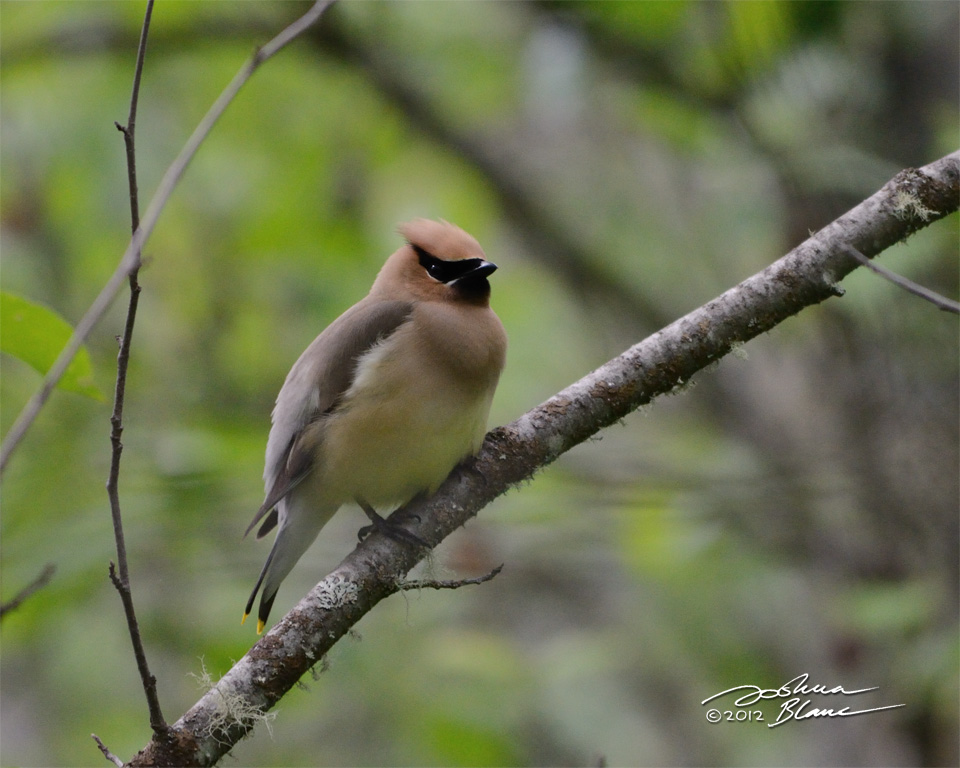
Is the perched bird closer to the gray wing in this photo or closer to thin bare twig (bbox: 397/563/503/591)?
the gray wing

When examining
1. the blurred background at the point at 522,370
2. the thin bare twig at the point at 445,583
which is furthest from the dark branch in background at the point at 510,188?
the thin bare twig at the point at 445,583

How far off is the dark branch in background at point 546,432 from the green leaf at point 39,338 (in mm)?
816

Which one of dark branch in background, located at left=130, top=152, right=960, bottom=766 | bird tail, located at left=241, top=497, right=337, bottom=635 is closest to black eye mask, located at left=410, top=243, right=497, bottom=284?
dark branch in background, located at left=130, top=152, right=960, bottom=766

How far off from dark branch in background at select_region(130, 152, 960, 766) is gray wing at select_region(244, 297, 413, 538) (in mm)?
654

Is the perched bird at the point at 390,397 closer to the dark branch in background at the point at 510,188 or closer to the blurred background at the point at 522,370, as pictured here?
the blurred background at the point at 522,370

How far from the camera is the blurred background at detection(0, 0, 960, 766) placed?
516 cm

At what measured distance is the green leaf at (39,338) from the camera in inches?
99.0

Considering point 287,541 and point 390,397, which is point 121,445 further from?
point 287,541

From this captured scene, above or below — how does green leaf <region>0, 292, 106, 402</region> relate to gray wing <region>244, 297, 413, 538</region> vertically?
below

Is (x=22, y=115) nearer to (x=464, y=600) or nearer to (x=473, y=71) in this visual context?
(x=473, y=71)

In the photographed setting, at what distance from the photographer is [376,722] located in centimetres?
637

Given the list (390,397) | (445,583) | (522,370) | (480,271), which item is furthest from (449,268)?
(522,370)

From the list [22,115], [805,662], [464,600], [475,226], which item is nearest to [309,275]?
[475,226]

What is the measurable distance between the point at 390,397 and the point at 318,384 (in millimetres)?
365
